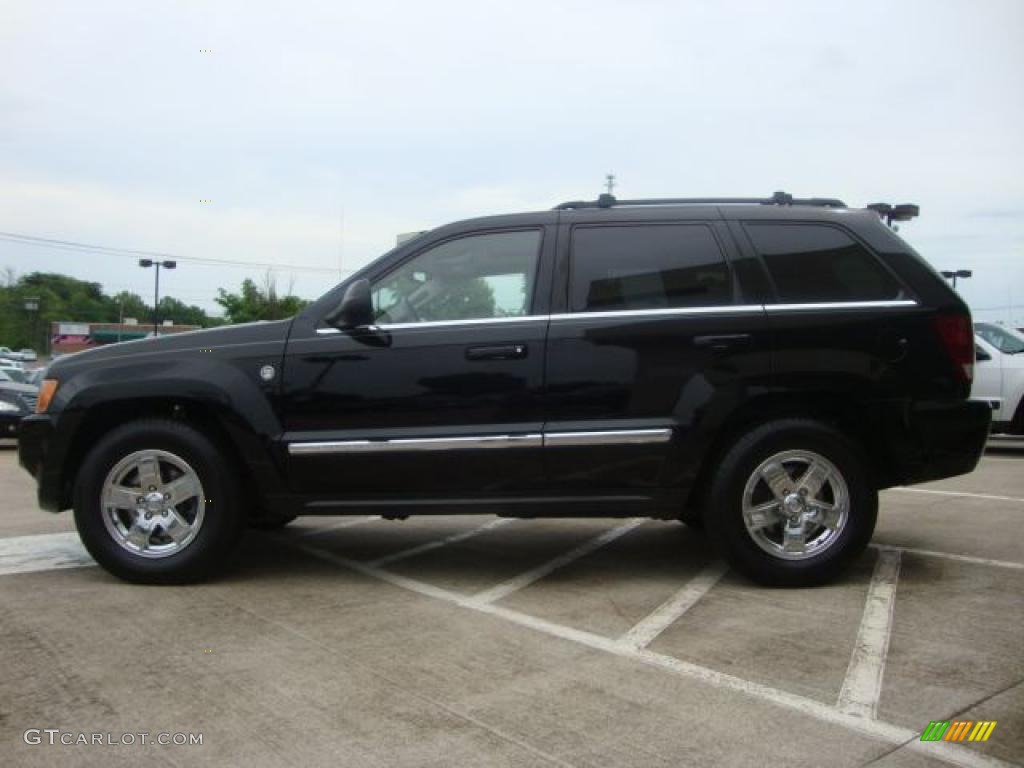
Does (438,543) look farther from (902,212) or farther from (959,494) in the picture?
(902,212)

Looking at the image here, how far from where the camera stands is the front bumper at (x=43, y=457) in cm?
473

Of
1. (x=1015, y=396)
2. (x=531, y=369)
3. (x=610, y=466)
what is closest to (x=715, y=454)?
(x=610, y=466)

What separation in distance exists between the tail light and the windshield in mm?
7420

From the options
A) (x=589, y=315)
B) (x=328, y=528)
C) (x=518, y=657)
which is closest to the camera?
(x=518, y=657)

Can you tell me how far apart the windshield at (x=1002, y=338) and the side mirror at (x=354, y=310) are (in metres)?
9.31

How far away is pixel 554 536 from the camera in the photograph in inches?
240

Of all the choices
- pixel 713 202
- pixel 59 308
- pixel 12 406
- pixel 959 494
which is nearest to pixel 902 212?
pixel 959 494

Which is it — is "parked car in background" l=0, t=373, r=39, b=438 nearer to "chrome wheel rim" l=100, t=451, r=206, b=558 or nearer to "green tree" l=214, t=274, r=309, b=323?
"chrome wheel rim" l=100, t=451, r=206, b=558

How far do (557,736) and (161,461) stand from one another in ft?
9.10

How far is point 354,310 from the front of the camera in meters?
4.52

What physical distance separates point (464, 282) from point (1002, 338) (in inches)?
370

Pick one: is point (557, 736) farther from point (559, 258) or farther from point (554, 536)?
point (554, 536)

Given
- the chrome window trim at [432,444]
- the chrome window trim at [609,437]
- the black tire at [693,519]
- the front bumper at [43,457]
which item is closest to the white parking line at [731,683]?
the chrome window trim at [432,444]

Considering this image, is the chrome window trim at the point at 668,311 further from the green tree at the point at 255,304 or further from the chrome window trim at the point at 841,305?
the green tree at the point at 255,304
